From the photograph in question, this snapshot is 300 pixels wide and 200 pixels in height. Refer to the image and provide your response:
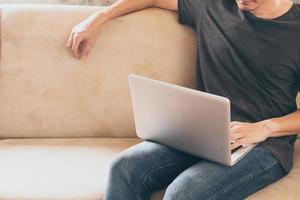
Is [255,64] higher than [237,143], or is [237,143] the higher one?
[255,64]

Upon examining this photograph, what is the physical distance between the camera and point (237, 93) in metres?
1.45

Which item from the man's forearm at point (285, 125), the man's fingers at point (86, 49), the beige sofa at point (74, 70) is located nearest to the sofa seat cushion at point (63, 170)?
the beige sofa at point (74, 70)

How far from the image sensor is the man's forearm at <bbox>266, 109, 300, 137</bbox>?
4.48ft

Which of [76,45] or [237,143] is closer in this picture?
[237,143]

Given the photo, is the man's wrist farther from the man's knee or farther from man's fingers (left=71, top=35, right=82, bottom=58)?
man's fingers (left=71, top=35, right=82, bottom=58)

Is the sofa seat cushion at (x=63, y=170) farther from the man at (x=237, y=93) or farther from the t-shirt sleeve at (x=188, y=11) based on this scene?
the t-shirt sleeve at (x=188, y=11)

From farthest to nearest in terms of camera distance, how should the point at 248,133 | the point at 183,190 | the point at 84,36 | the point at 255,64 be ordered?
the point at 84,36 < the point at 255,64 < the point at 248,133 < the point at 183,190

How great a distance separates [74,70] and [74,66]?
0.6 inches

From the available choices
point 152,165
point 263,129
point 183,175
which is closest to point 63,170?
point 152,165

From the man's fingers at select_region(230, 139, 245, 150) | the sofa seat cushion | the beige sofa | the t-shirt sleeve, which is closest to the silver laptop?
the man's fingers at select_region(230, 139, 245, 150)

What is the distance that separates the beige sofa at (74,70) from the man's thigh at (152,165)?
259mm

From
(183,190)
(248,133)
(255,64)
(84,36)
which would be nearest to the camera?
(183,190)

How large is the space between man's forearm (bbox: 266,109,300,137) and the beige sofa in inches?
15.2

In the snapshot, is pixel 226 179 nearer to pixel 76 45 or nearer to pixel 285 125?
pixel 285 125
